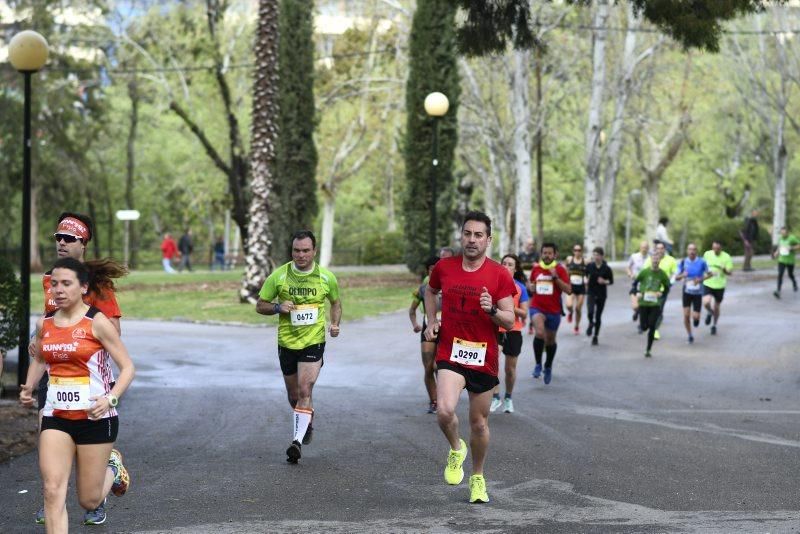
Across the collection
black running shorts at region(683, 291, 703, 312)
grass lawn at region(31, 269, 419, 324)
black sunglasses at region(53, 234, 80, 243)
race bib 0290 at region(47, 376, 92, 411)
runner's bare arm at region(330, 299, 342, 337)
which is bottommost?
grass lawn at region(31, 269, 419, 324)

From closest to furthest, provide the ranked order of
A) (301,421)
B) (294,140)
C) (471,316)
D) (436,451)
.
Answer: (471,316)
(301,421)
(436,451)
(294,140)

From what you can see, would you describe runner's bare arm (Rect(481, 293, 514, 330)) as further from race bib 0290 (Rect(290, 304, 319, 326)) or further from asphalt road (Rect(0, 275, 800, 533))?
race bib 0290 (Rect(290, 304, 319, 326))

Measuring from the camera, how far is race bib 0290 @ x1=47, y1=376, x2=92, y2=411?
6613mm

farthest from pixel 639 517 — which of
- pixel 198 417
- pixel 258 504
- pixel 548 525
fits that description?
pixel 198 417

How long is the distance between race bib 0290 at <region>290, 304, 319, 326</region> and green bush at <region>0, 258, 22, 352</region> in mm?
4751

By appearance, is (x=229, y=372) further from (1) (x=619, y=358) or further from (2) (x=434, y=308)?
(2) (x=434, y=308)

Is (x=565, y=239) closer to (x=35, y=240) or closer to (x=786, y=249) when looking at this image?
(x=35, y=240)

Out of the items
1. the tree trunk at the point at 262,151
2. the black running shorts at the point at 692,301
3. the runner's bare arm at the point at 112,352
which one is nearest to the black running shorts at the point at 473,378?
the runner's bare arm at the point at 112,352

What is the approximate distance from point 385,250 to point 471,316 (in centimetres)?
4607

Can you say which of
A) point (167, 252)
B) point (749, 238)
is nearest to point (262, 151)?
point (749, 238)

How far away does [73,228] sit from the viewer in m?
7.88

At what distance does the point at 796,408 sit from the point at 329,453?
6847mm

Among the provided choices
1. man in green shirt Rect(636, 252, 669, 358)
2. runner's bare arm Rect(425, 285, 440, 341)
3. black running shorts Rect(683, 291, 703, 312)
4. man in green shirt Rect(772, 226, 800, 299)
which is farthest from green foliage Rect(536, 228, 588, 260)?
runner's bare arm Rect(425, 285, 440, 341)

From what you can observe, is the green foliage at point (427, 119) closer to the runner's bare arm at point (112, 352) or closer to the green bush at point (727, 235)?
the green bush at point (727, 235)
